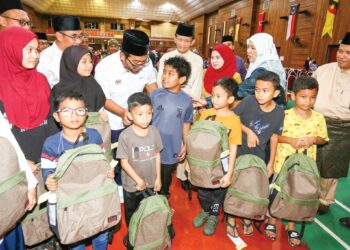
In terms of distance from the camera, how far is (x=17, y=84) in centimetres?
174

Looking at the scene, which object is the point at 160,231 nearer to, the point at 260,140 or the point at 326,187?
the point at 260,140

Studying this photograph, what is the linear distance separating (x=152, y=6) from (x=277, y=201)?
2183cm

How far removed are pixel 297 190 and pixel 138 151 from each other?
1366 millimetres

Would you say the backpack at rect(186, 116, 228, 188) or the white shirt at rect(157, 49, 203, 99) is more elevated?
the white shirt at rect(157, 49, 203, 99)

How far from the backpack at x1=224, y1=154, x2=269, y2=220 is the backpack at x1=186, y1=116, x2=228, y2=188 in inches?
7.4

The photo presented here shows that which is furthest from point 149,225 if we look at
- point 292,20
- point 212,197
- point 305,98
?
point 292,20

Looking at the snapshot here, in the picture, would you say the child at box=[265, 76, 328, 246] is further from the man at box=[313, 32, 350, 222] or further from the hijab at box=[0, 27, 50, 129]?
the hijab at box=[0, 27, 50, 129]

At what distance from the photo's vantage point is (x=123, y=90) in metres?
2.48

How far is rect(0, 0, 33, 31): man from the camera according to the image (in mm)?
2451

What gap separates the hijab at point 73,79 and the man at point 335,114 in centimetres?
235

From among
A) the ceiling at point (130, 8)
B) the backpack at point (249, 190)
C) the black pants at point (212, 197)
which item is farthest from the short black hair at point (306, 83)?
the ceiling at point (130, 8)

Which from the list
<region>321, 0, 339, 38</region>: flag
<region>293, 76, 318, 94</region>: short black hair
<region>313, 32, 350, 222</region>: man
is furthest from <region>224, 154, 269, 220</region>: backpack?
<region>321, 0, 339, 38</region>: flag

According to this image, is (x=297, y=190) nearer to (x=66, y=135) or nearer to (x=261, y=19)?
(x=66, y=135)

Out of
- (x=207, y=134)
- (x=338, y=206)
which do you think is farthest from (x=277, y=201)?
(x=338, y=206)
